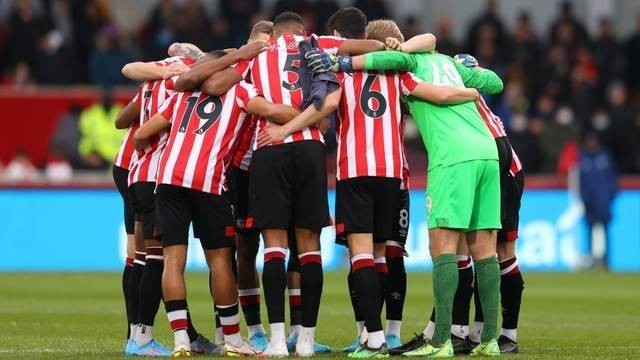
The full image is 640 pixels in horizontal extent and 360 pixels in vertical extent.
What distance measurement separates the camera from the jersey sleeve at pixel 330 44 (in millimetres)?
10688

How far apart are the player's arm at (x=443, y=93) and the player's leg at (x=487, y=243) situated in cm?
48

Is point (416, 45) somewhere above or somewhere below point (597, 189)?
above

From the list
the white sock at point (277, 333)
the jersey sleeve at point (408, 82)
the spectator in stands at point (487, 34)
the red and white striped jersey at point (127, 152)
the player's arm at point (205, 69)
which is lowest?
the white sock at point (277, 333)

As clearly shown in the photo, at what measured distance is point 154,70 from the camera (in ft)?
36.1

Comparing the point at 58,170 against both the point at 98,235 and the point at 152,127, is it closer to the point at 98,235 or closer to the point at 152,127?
the point at 98,235

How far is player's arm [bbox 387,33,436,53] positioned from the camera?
419 inches

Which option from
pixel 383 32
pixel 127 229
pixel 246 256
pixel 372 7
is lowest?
pixel 246 256

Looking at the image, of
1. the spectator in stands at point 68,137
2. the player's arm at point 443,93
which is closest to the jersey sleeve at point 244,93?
the player's arm at point 443,93

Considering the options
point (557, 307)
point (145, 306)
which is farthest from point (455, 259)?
point (557, 307)

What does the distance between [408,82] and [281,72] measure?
914 millimetres

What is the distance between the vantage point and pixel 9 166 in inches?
987

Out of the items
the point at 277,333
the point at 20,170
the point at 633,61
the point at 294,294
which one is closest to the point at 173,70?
the point at 294,294

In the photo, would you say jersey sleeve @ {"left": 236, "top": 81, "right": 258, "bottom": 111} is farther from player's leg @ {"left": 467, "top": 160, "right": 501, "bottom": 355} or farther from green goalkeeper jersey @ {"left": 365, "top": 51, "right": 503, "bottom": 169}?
player's leg @ {"left": 467, "top": 160, "right": 501, "bottom": 355}

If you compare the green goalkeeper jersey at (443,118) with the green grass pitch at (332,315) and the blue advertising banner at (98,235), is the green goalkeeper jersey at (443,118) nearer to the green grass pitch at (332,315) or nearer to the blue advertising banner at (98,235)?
the green grass pitch at (332,315)
